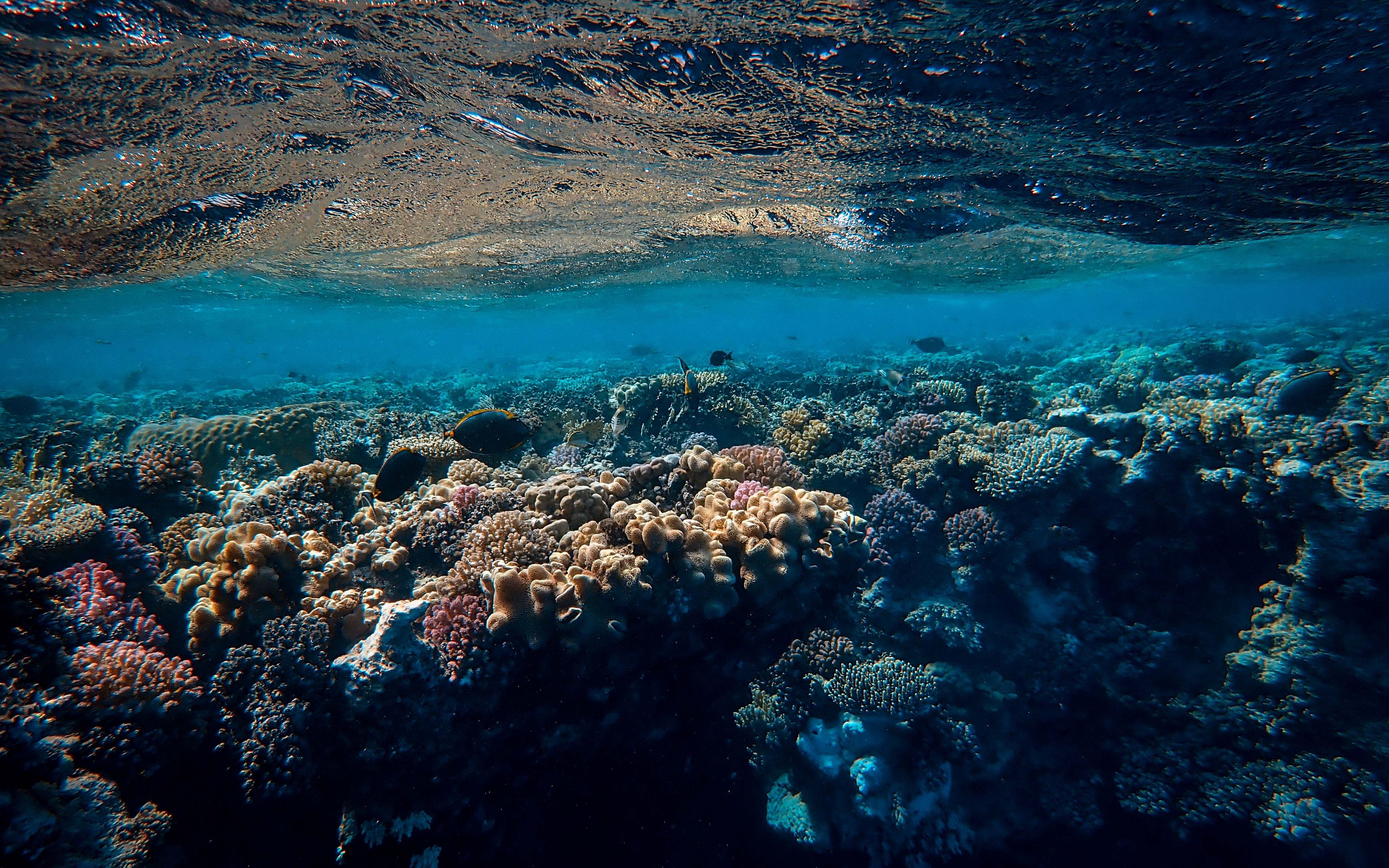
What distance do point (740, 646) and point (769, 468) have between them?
78.8 inches

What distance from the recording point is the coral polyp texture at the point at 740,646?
3250 millimetres

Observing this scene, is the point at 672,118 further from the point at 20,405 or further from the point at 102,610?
the point at 20,405

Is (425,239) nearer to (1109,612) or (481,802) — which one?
(481,802)

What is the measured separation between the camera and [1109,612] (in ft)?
18.1

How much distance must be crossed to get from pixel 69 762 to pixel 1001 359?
26.6m

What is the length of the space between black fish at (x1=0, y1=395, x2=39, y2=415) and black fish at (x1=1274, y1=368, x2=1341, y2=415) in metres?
30.3

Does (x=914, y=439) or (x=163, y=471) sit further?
(x=914, y=439)

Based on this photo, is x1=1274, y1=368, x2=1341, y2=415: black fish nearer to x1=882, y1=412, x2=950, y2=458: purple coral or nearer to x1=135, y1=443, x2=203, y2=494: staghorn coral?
x1=882, y1=412, x2=950, y2=458: purple coral

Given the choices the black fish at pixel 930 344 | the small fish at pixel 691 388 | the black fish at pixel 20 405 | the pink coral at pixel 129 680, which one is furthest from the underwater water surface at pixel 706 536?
the black fish at pixel 20 405

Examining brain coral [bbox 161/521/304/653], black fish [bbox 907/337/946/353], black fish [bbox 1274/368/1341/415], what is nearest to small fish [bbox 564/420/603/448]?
brain coral [bbox 161/521/304/653]

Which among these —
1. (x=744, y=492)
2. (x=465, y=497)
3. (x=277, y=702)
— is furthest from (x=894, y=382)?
(x=277, y=702)

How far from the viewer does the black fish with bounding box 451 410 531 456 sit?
14.3 feet

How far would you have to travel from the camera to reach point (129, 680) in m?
3.06

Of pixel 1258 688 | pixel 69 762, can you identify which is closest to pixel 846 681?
pixel 1258 688
